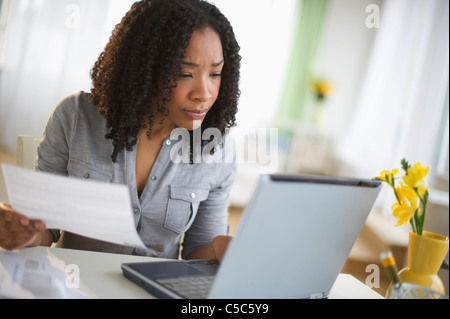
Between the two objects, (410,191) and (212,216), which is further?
(212,216)

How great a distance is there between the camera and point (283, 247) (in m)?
0.70

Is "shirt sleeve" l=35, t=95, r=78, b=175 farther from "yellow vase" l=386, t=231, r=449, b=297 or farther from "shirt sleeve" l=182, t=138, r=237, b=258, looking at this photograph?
"yellow vase" l=386, t=231, r=449, b=297

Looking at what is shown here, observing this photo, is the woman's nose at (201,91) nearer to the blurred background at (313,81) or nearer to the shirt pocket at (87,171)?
the shirt pocket at (87,171)

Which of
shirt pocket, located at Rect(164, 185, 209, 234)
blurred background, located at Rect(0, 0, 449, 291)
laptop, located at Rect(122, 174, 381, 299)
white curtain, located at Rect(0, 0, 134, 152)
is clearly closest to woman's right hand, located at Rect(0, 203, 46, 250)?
laptop, located at Rect(122, 174, 381, 299)

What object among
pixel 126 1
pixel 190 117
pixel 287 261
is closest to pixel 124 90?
pixel 190 117

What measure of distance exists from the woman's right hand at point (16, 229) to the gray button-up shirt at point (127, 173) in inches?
10.1

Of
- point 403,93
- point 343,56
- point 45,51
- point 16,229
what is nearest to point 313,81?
point 343,56

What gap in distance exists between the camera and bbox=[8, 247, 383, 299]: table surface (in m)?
0.74

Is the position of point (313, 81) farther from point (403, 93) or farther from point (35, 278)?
point (35, 278)

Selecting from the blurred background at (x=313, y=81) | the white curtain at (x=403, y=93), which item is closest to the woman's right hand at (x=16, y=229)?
the blurred background at (x=313, y=81)

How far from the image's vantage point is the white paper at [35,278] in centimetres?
67

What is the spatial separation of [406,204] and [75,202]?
1.93ft

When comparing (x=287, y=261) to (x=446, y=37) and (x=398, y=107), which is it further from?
(x=398, y=107)

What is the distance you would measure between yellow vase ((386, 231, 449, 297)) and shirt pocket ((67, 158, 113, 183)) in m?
0.67
